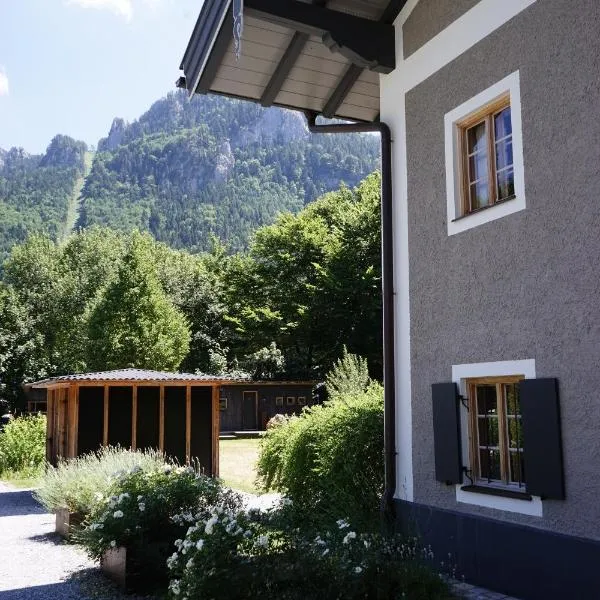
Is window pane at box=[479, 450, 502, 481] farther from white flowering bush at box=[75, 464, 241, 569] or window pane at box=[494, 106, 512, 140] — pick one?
window pane at box=[494, 106, 512, 140]

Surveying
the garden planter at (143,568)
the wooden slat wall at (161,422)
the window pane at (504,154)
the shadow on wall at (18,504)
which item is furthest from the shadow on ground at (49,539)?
the window pane at (504,154)

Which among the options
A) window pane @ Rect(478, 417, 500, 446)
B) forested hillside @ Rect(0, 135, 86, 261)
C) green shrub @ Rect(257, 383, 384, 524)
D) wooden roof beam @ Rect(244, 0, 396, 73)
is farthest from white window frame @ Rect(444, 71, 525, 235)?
forested hillside @ Rect(0, 135, 86, 261)

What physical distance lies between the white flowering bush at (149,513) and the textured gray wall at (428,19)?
19.2 feet

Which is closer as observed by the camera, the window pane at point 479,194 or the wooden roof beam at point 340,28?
the window pane at point 479,194

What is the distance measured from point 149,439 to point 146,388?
1.09 metres

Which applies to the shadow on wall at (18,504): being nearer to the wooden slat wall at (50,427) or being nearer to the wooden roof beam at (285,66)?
the wooden slat wall at (50,427)

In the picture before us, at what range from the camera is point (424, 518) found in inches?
307

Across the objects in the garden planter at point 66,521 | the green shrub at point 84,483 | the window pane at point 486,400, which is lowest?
the garden planter at point 66,521

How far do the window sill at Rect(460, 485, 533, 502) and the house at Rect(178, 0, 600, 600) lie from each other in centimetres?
2

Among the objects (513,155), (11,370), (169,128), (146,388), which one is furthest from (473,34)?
(169,128)

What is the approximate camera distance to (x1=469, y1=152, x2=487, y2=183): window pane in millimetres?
7641

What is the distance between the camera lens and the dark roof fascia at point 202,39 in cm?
839

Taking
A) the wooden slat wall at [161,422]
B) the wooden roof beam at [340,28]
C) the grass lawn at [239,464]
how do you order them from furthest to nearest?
1. the grass lawn at [239,464]
2. the wooden slat wall at [161,422]
3. the wooden roof beam at [340,28]

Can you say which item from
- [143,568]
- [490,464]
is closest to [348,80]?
[490,464]
